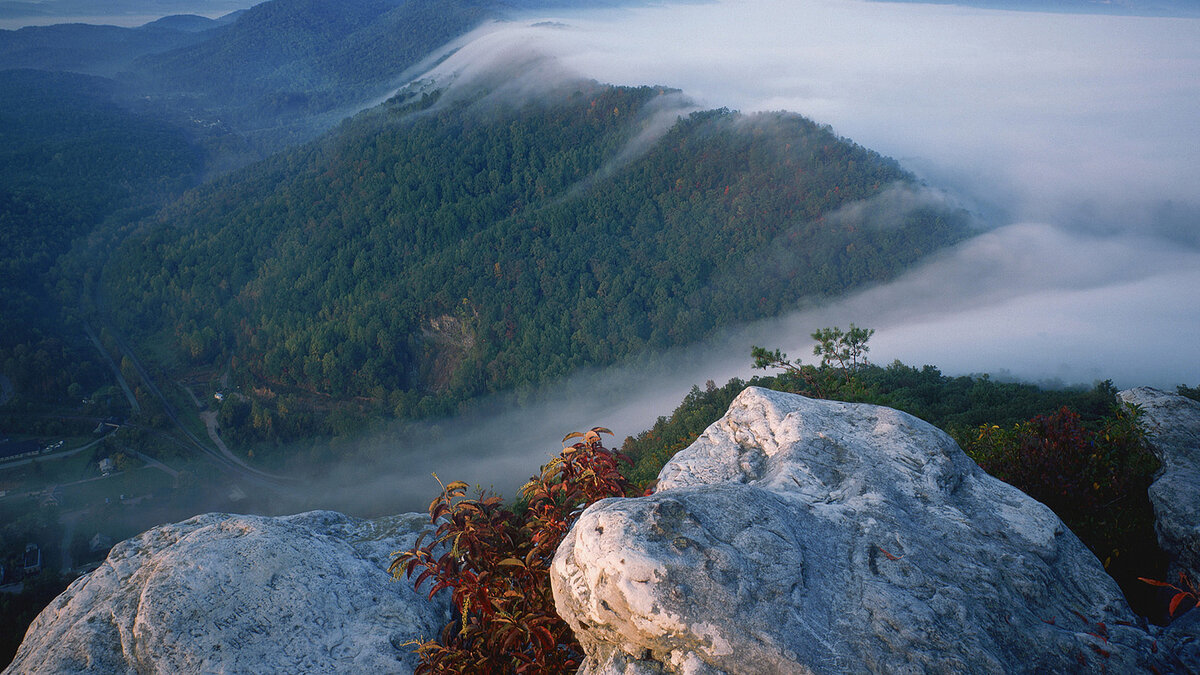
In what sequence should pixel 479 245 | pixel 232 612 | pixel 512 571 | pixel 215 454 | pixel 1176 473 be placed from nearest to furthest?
pixel 512 571 → pixel 232 612 → pixel 1176 473 → pixel 215 454 → pixel 479 245

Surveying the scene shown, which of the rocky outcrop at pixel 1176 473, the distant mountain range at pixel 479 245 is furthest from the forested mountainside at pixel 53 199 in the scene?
the rocky outcrop at pixel 1176 473

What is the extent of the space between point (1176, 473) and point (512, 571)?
9.79m

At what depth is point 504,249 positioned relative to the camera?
107812mm

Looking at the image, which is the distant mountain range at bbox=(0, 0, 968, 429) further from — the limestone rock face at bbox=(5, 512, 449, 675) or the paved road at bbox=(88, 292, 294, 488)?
the limestone rock face at bbox=(5, 512, 449, 675)

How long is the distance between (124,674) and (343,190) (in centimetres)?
13934

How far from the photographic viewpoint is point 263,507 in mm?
67438

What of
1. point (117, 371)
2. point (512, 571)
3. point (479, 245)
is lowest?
point (117, 371)

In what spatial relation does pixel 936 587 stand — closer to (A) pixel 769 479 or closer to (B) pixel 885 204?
(A) pixel 769 479

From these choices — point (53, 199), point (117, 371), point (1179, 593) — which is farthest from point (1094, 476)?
point (53, 199)

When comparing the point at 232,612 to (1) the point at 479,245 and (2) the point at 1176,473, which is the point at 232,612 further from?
(1) the point at 479,245

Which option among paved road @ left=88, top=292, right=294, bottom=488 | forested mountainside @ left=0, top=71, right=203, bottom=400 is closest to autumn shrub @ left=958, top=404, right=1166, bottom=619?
paved road @ left=88, top=292, right=294, bottom=488

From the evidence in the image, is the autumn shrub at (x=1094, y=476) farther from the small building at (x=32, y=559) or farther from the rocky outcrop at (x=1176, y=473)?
the small building at (x=32, y=559)

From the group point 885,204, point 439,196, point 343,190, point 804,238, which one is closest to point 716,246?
point 804,238

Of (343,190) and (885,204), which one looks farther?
(343,190)
